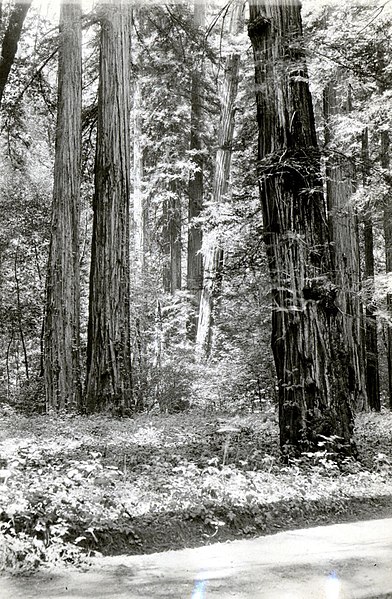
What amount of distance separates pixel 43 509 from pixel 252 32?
18.7 ft

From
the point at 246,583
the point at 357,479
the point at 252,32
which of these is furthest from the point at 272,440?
the point at 252,32

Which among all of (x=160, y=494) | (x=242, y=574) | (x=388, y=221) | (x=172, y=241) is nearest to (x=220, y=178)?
(x=388, y=221)

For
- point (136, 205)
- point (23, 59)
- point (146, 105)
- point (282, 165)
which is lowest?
point (282, 165)

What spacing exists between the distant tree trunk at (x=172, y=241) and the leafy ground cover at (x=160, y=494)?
57.5ft

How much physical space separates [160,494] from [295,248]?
121 inches

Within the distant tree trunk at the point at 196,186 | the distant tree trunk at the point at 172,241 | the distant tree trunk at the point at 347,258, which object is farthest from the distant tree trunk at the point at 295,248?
the distant tree trunk at the point at 172,241

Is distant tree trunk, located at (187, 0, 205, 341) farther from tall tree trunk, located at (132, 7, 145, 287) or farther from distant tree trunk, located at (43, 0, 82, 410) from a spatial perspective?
distant tree trunk, located at (43, 0, 82, 410)

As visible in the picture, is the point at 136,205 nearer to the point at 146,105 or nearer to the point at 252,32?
the point at 146,105

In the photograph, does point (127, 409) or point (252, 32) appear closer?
point (252, 32)

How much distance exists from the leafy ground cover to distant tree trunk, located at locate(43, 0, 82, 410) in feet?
12.7

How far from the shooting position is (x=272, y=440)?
26.2ft

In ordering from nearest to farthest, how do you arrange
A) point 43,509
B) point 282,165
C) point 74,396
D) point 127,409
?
point 43,509 → point 282,165 → point 127,409 → point 74,396

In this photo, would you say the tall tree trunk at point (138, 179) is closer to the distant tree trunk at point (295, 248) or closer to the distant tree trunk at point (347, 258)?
the distant tree trunk at point (347, 258)

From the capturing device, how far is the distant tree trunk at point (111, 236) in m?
11.3
